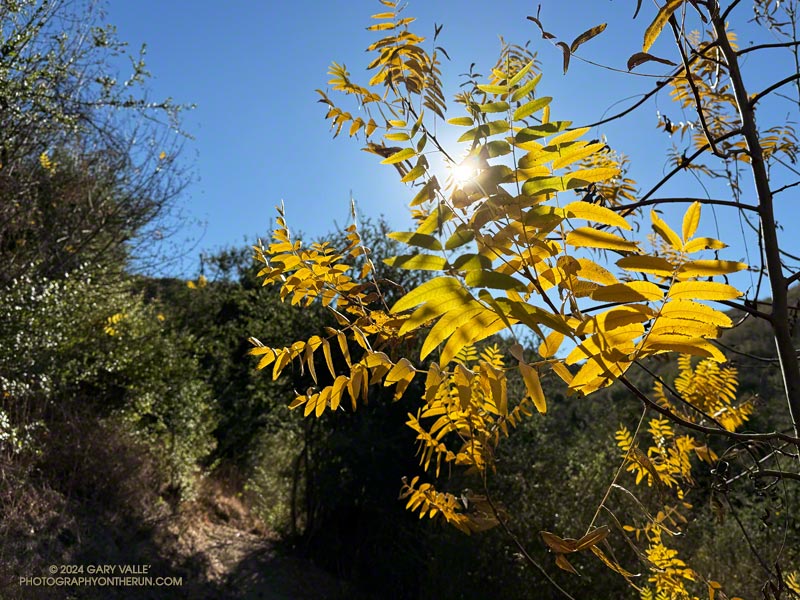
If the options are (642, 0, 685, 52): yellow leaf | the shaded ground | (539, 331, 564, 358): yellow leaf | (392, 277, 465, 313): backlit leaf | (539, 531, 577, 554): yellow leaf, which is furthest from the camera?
the shaded ground

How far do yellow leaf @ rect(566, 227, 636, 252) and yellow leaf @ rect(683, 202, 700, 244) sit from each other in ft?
0.29

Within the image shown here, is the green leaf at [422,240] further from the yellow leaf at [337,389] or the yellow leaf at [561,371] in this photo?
the yellow leaf at [337,389]

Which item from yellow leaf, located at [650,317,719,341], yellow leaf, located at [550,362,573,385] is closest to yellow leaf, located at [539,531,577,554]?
yellow leaf, located at [550,362,573,385]

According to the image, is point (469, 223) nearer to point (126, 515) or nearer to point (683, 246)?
point (683, 246)

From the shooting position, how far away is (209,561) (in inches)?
309

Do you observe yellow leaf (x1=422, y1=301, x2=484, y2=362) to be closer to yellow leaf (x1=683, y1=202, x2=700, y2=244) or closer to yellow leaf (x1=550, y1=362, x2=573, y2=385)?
yellow leaf (x1=550, y1=362, x2=573, y2=385)

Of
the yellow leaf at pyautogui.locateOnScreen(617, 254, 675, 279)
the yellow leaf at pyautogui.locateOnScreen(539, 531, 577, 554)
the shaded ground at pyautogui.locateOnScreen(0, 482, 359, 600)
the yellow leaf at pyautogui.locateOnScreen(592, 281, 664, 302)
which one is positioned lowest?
the shaded ground at pyautogui.locateOnScreen(0, 482, 359, 600)

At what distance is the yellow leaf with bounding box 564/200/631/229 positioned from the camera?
73 centimetres

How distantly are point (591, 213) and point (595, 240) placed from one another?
1.4 inches

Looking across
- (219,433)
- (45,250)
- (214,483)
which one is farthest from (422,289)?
(219,433)

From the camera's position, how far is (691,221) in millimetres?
774

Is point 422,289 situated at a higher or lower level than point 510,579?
higher

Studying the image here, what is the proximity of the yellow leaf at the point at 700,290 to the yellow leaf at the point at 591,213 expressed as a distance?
0.11 metres

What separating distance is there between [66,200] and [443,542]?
23.4 feet
